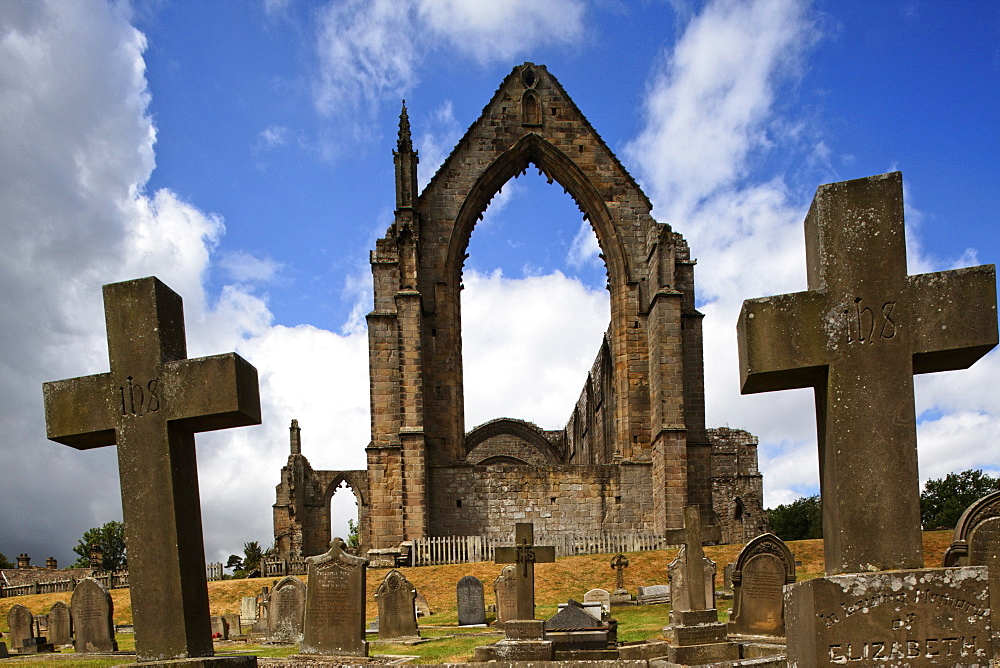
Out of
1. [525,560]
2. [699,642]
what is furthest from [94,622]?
[699,642]

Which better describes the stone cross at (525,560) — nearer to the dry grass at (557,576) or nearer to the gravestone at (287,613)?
the gravestone at (287,613)

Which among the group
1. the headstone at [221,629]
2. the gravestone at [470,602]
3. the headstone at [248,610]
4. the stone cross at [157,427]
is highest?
the stone cross at [157,427]

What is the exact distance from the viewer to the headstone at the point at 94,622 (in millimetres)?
14391

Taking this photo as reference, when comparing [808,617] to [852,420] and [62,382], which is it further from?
[62,382]

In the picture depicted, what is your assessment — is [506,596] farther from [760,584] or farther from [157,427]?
[157,427]

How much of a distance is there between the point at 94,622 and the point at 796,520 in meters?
Result: 56.6

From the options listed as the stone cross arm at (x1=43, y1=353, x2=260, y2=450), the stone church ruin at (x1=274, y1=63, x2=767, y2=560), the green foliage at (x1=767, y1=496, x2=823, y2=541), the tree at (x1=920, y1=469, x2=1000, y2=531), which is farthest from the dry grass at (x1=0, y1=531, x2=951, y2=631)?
the green foliage at (x1=767, y1=496, x2=823, y2=541)

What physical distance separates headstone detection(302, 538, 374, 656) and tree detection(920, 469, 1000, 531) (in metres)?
43.3

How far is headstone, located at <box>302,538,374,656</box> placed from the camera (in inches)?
432

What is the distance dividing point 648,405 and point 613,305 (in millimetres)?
3340

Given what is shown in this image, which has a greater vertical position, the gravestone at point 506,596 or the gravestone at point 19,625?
the gravestone at point 506,596

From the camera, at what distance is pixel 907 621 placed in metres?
3.62

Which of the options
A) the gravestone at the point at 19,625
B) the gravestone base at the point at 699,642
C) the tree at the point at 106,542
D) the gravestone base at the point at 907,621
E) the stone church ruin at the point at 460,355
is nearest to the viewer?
the gravestone base at the point at 907,621

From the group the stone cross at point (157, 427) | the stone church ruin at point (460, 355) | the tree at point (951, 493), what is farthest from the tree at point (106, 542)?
the stone cross at point (157, 427)
